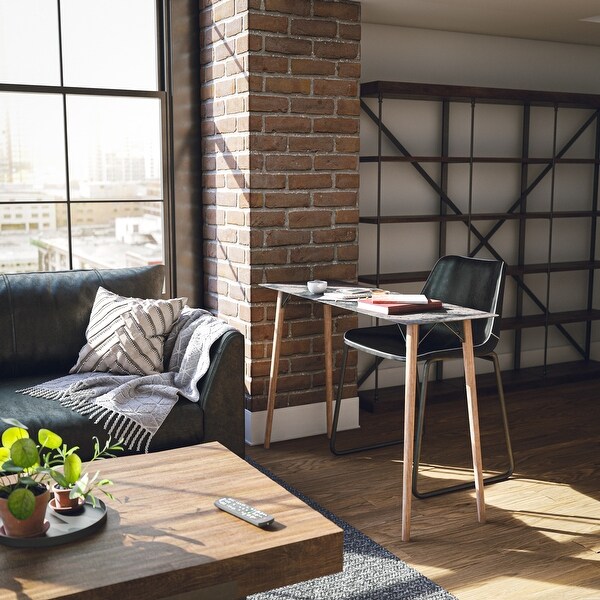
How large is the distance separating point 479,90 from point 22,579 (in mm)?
3665

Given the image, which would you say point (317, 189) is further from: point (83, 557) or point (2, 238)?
point (83, 557)

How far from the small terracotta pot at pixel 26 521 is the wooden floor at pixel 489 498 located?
132 centimetres

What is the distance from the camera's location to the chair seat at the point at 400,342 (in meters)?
3.17

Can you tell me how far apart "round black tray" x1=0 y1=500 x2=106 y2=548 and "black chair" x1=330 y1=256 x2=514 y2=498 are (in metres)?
1.44

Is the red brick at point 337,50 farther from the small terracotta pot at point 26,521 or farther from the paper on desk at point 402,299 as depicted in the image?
the small terracotta pot at point 26,521

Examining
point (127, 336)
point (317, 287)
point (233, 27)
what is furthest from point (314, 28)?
point (127, 336)

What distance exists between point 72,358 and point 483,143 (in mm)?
2872

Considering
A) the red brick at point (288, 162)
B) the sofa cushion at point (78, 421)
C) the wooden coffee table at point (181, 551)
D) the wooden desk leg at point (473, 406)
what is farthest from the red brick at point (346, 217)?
the wooden coffee table at point (181, 551)

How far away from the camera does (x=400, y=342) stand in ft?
11.3

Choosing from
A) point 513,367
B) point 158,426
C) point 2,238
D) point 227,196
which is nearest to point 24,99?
point 2,238

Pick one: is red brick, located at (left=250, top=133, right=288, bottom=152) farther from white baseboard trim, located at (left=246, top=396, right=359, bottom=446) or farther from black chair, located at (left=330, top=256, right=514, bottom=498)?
white baseboard trim, located at (left=246, top=396, right=359, bottom=446)

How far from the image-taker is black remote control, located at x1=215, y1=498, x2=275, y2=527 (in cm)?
193

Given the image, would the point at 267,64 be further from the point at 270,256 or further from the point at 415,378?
the point at 415,378

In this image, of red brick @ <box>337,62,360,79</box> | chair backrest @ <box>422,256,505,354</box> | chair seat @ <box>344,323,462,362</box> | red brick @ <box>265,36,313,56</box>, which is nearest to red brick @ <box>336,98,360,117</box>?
red brick @ <box>337,62,360,79</box>
